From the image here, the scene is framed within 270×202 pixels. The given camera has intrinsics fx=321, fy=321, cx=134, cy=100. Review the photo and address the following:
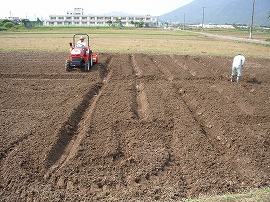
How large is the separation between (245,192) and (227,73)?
472 inches

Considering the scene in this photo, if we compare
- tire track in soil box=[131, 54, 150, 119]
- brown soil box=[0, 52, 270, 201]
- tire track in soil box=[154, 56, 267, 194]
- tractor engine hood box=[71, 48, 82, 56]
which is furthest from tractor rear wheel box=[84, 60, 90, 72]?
tire track in soil box=[154, 56, 267, 194]

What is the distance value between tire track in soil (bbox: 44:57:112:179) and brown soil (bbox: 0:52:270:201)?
24 mm

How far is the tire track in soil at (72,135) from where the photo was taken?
641 centimetres

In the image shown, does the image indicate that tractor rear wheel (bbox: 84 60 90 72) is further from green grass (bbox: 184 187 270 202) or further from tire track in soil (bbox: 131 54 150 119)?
green grass (bbox: 184 187 270 202)

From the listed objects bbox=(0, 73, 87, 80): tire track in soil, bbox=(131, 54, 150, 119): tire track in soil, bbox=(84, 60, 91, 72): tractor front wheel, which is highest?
bbox=(84, 60, 91, 72): tractor front wheel

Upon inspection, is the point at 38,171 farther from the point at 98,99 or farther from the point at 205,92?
the point at 205,92

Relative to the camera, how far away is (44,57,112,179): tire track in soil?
6.41 metres

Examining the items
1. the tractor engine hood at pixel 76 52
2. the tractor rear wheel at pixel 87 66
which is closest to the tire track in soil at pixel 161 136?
the tractor rear wheel at pixel 87 66

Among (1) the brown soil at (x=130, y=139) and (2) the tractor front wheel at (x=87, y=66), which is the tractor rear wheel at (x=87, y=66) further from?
(1) the brown soil at (x=130, y=139)

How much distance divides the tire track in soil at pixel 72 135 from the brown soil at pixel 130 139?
2 centimetres

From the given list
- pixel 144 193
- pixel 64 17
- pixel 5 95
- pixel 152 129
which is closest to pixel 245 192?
pixel 144 193

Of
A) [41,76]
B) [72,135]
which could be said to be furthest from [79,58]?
[72,135]

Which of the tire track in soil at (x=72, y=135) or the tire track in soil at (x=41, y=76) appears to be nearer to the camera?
the tire track in soil at (x=72, y=135)

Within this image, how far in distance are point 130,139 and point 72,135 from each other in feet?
4.91
